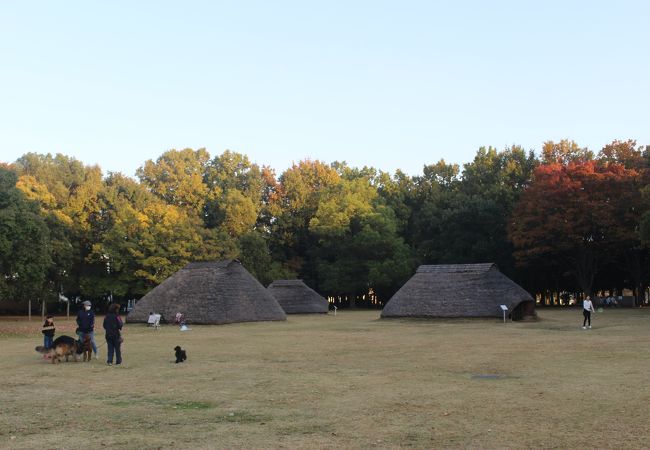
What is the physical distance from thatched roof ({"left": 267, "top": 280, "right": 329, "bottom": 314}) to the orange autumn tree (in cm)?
1766

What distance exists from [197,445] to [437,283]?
34294 millimetres

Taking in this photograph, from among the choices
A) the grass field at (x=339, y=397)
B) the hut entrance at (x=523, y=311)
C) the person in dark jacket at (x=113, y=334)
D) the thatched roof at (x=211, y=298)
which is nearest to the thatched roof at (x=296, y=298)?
the thatched roof at (x=211, y=298)

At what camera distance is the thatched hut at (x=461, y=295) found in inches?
1497

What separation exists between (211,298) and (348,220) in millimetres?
30859

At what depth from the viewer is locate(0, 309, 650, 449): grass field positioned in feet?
28.3

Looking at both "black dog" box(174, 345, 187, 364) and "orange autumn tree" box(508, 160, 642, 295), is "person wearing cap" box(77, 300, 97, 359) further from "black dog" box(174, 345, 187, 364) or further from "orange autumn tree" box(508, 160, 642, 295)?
"orange autumn tree" box(508, 160, 642, 295)

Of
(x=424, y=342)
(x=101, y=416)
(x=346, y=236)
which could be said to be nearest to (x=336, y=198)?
(x=346, y=236)

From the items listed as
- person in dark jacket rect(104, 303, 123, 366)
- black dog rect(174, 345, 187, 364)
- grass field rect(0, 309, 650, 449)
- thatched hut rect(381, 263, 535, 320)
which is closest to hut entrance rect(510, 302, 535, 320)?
thatched hut rect(381, 263, 535, 320)

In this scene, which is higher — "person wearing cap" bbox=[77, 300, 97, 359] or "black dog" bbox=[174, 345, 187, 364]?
"person wearing cap" bbox=[77, 300, 97, 359]

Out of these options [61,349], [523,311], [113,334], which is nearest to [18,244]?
[61,349]

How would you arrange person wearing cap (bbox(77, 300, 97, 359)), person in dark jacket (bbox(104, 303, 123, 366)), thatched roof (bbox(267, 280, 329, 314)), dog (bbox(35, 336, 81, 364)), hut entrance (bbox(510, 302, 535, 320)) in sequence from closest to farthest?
person in dark jacket (bbox(104, 303, 123, 366))
dog (bbox(35, 336, 81, 364))
person wearing cap (bbox(77, 300, 97, 359))
hut entrance (bbox(510, 302, 535, 320))
thatched roof (bbox(267, 280, 329, 314))

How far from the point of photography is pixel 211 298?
1507 inches

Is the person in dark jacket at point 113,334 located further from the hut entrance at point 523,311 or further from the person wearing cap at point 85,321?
the hut entrance at point 523,311

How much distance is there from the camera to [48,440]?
852cm
